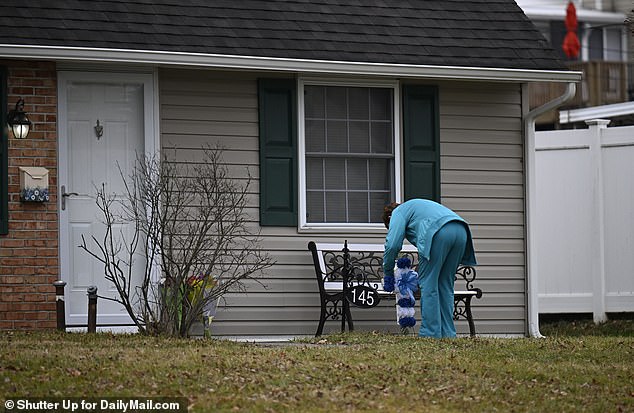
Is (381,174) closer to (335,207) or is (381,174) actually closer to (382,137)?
(382,137)

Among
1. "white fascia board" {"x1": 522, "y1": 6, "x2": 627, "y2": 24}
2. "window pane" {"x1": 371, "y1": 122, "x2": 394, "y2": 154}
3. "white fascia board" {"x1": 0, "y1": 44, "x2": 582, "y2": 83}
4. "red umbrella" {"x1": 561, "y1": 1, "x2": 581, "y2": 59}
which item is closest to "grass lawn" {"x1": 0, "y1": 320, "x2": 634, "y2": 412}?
"white fascia board" {"x1": 0, "y1": 44, "x2": 582, "y2": 83}

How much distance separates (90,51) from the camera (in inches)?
471

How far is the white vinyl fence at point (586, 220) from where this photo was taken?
15258 millimetres

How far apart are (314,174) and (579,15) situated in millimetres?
18747

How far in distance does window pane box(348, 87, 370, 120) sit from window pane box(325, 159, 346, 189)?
1.73 ft

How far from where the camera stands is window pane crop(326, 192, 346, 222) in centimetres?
1334

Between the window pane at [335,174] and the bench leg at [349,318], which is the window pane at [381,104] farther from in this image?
the bench leg at [349,318]

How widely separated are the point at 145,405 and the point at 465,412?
203 cm

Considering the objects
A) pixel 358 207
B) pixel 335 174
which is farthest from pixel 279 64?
pixel 358 207

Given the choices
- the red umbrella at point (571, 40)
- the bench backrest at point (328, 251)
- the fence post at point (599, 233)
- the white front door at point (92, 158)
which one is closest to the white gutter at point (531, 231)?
the bench backrest at point (328, 251)

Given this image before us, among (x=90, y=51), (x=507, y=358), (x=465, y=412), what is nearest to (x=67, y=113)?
(x=90, y=51)

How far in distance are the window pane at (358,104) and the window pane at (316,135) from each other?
36cm

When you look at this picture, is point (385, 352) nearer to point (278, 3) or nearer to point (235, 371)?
point (235, 371)

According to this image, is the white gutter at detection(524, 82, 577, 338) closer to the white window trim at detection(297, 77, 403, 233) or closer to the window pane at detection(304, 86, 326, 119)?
the white window trim at detection(297, 77, 403, 233)
